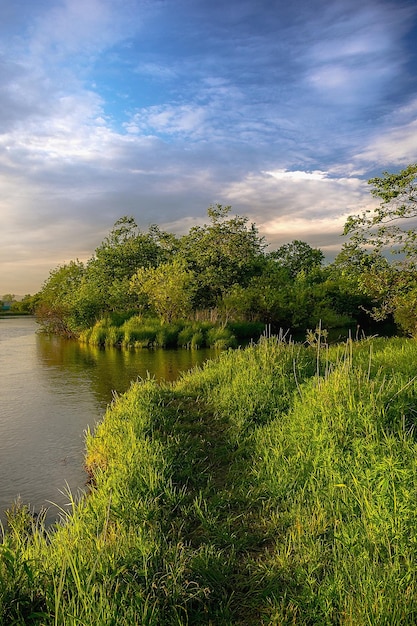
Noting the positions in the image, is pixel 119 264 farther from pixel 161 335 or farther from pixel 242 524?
pixel 242 524

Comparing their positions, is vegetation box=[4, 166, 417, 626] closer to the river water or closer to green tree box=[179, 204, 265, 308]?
the river water

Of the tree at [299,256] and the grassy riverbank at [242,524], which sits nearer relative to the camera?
the grassy riverbank at [242,524]

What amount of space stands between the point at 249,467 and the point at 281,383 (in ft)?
11.7

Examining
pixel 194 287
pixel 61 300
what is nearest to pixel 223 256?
pixel 194 287

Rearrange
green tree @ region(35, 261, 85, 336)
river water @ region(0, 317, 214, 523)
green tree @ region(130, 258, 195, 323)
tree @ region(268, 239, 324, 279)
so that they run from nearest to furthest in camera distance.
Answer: river water @ region(0, 317, 214, 523)
green tree @ region(130, 258, 195, 323)
green tree @ region(35, 261, 85, 336)
tree @ region(268, 239, 324, 279)

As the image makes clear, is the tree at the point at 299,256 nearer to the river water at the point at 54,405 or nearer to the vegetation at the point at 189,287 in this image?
Answer: the vegetation at the point at 189,287

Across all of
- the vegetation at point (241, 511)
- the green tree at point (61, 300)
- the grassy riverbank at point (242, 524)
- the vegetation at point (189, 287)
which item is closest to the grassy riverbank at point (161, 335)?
the vegetation at point (189, 287)

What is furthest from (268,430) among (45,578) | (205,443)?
(45,578)

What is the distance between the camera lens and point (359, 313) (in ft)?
215

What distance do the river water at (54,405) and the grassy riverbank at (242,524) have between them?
44.4 inches

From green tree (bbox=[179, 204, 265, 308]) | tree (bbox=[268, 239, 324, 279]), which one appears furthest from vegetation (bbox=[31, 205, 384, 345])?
tree (bbox=[268, 239, 324, 279])

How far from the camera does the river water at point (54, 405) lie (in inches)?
363

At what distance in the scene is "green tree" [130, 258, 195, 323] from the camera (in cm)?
3762

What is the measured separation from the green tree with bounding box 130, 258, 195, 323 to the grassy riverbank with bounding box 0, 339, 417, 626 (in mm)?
27881
